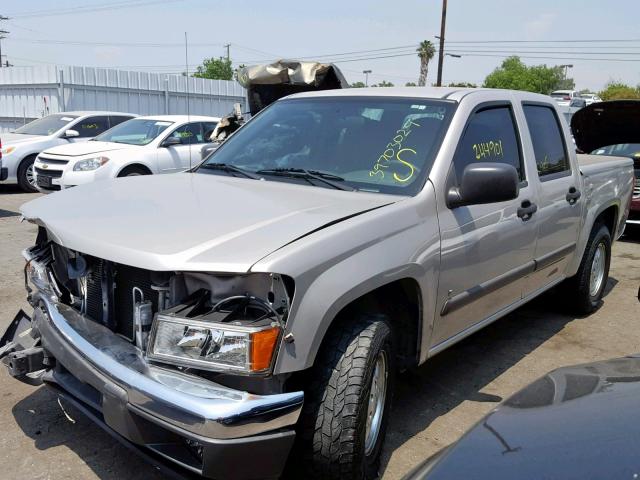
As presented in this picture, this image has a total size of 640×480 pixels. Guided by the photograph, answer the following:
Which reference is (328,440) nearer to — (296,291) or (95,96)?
(296,291)

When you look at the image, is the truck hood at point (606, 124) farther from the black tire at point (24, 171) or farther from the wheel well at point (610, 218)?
the black tire at point (24, 171)

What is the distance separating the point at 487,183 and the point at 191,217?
1.45 meters

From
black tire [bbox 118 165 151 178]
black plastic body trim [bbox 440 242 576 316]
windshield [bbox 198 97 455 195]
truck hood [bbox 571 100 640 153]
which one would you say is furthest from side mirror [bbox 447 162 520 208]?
black tire [bbox 118 165 151 178]

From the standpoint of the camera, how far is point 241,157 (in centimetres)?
400

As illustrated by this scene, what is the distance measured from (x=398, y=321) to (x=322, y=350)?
0.66 metres

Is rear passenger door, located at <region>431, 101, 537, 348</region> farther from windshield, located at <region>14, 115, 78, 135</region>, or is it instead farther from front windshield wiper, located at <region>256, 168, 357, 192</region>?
windshield, located at <region>14, 115, 78, 135</region>

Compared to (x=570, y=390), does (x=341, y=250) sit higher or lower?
higher

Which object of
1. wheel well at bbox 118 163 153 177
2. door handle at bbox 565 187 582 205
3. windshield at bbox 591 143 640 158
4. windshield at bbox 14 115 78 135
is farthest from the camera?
windshield at bbox 14 115 78 135

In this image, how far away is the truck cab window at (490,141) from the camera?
3568mm

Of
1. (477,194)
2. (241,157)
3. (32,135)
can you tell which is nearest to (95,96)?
(32,135)

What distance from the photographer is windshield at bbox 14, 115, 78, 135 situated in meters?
12.9

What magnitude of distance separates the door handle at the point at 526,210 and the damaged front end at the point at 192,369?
2.07 m

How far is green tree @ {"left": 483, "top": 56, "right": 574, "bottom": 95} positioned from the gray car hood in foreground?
79.1 metres

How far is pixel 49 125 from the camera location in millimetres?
13094
